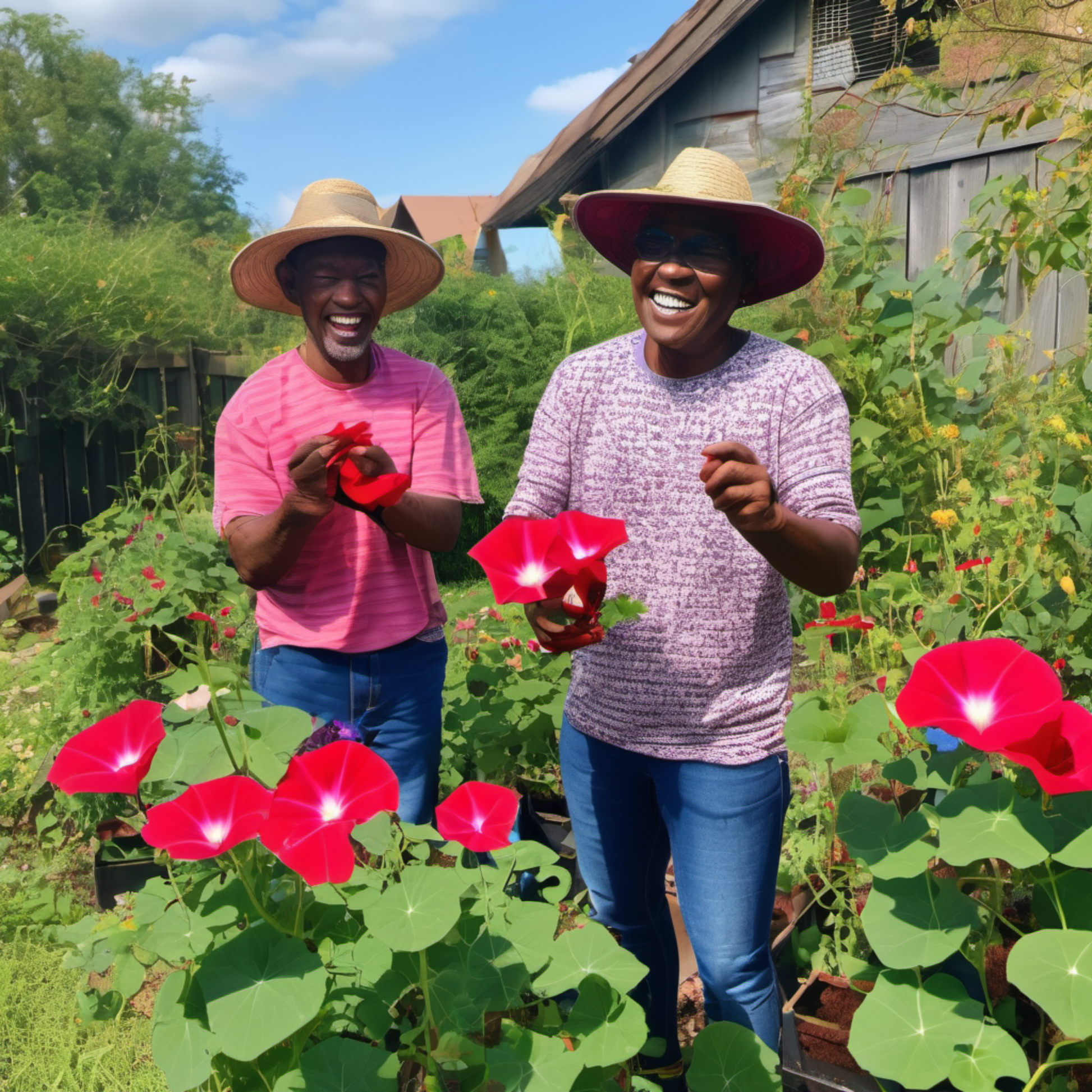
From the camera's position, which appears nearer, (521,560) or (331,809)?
(331,809)

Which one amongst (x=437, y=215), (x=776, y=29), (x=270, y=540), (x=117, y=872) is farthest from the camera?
(x=437, y=215)

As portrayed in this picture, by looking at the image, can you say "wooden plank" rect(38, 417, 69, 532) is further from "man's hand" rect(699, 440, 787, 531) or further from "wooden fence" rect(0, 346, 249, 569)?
"man's hand" rect(699, 440, 787, 531)

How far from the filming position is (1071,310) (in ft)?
13.0

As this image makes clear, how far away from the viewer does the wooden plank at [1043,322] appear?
4.00 m

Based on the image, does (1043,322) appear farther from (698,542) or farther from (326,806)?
(326,806)

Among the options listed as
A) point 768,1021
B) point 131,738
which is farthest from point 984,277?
point 131,738

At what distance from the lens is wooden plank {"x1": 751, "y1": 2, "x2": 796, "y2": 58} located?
532 cm

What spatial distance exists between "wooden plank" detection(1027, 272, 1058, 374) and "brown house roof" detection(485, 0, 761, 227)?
92.3 inches

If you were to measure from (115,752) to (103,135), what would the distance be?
33.3 metres

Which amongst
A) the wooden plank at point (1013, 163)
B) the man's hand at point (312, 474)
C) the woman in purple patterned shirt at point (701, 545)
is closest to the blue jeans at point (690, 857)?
the woman in purple patterned shirt at point (701, 545)

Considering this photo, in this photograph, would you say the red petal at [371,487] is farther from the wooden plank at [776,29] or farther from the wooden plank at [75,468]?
the wooden plank at [75,468]

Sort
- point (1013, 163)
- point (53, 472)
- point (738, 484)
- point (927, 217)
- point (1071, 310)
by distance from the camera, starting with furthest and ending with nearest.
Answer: point (53, 472) → point (927, 217) → point (1013, 163) → point (1071, 310) → point (738, 484)

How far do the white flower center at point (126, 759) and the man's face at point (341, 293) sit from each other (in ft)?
3.50

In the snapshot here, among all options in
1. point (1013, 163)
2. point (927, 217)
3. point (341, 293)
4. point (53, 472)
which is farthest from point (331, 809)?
point (53, 472)
